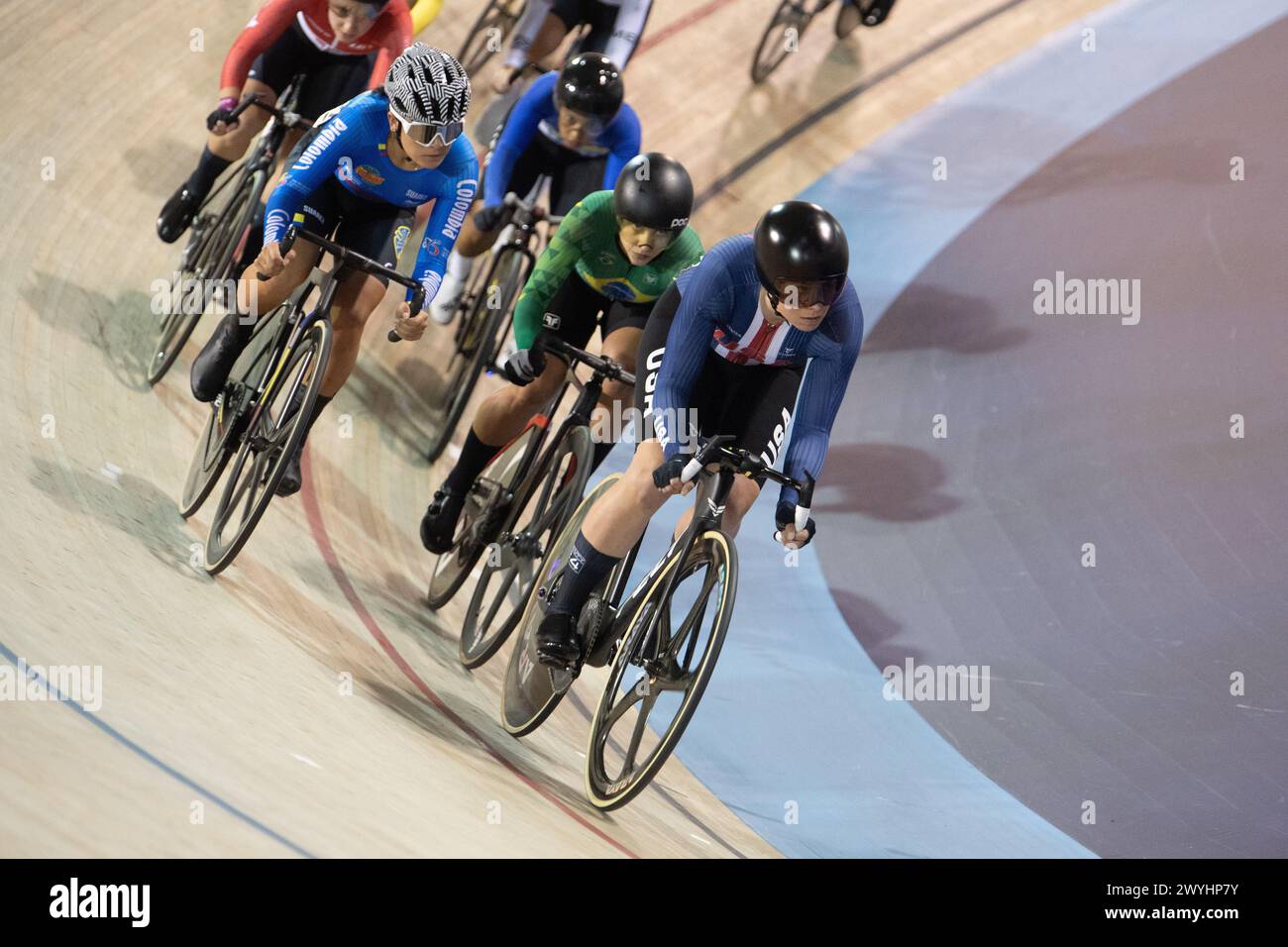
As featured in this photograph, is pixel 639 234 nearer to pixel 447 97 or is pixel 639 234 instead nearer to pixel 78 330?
pixel 447 97

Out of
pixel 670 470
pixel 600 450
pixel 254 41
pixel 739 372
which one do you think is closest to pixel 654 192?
pixel 739 372

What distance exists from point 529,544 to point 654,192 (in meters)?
1.14

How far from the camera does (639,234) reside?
13.1 ft

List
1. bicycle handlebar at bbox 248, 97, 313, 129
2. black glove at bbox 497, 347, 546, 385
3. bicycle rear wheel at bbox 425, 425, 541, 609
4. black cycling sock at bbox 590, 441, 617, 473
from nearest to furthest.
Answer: black glove at bbox 497, 347, 546, 385 → black cycling sock at bbox 590, 441, 617, 473 → bicycle rear wheel at bbox 425, 425, 541, 609 → bicycle handlebar at bbox 248, 97, 313, 129

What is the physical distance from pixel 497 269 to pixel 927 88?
496 cm

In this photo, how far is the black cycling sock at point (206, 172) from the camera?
559 cm

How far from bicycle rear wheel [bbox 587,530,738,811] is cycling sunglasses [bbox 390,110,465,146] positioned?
4.72 ft

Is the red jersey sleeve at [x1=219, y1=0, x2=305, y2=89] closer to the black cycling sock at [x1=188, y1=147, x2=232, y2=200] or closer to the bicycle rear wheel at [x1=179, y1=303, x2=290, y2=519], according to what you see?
the black cycling sock at [x1=188, y1=147, x2=232, y2=200]

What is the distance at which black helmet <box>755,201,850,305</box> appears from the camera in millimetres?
3193

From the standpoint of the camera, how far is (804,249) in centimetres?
319

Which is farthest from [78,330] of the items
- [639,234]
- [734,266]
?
[734,266]

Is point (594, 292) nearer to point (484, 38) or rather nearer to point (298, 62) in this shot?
point (298, 62)

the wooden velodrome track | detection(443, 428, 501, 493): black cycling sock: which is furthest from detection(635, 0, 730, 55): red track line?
detection(443, 428, 501, 493): black cycling sock

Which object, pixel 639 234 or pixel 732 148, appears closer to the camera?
pixel 639 234
